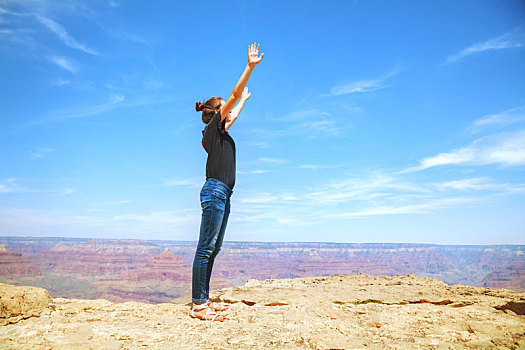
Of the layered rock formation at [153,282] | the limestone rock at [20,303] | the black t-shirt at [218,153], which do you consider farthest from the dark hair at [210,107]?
the layered rock formation at [153,282]

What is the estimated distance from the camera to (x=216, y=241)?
3.72 m

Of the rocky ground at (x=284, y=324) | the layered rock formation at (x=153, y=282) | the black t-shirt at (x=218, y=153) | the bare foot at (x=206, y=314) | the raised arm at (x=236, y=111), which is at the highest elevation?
the raised arm at (x=236, y=111)

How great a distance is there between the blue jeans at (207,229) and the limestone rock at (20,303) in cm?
177

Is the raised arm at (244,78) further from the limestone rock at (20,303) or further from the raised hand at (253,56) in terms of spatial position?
the limestone rock at (20,303)

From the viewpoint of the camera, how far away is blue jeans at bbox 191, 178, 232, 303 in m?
3.47

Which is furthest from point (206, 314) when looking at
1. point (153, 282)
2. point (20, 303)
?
point (153, 282)

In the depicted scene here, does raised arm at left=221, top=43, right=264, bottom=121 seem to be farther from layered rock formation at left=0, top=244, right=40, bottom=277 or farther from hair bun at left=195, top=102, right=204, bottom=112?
layered rock formation at left=0, top=244, right=40, bottom=277

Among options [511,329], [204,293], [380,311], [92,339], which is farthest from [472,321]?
[92,339]

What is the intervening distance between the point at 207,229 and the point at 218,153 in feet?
2.85

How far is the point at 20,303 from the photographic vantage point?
3.54 meters

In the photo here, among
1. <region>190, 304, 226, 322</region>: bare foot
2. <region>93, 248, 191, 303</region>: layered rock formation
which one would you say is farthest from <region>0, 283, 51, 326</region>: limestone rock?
<region>93, 248, 191, 303</region>: layered rock formation

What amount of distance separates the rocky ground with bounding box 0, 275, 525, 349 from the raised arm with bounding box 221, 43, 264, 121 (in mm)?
2300

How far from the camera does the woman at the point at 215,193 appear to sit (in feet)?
11.4

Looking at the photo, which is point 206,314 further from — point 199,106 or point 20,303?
point 199,106
